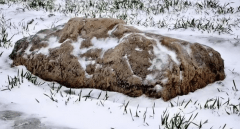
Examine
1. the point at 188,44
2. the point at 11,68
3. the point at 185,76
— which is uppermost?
the point at 188,44

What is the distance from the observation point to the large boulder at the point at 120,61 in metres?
3.01


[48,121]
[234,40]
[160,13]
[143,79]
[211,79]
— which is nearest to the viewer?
[48,121]

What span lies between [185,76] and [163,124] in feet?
3.87

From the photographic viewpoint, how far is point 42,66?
3.53m

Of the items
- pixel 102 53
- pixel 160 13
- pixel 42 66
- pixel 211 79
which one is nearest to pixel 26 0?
pixel 160 13

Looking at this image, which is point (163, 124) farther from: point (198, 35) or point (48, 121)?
point (198, 35)

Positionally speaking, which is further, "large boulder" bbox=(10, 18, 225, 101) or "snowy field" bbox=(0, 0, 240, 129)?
"large boulder" bbox=(10, 18, 225, 101)

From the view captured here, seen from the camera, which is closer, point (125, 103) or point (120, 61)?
point (125, 103)

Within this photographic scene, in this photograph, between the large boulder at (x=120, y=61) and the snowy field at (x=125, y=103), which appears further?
the large boulder at (x=120, y=61)

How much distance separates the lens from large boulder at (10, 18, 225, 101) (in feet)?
9.88

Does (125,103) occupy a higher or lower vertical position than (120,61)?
lower

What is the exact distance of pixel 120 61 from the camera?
315 centimetres

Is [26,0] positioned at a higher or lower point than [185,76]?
higher

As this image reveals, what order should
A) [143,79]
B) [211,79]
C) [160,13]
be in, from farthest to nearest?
[160,13]
[211,79]
[143,79]
